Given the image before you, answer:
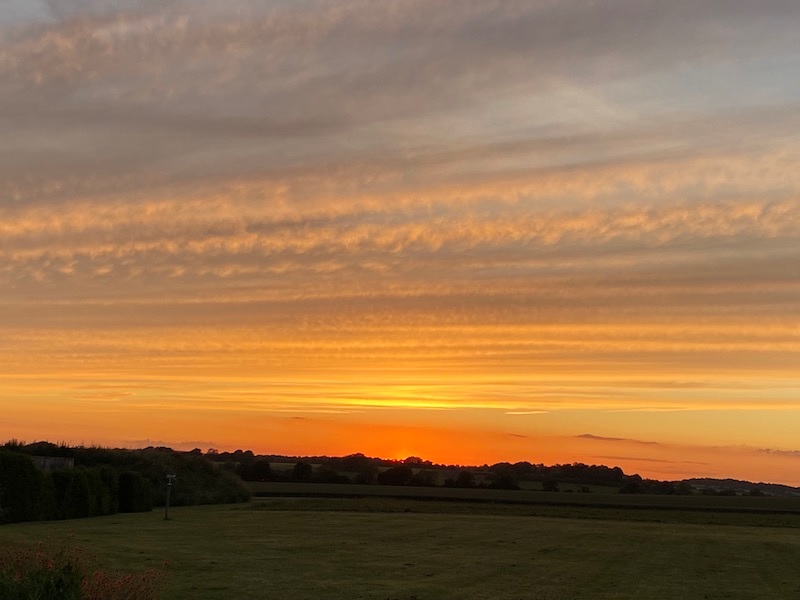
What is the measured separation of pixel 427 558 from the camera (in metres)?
25.2

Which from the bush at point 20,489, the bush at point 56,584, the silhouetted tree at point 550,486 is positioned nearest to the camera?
the bush at point 56,584

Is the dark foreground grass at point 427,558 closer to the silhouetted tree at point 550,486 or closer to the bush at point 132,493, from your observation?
the bush at point 132,493

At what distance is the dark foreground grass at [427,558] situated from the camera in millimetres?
19016

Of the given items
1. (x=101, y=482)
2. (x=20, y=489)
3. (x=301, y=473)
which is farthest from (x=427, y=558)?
(x=301, y=473)

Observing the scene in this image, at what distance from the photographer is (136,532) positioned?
3212 cm

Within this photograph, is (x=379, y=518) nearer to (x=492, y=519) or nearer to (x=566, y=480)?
(x=492, y=519)

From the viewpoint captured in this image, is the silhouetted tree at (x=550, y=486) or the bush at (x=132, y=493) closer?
the bush at (x=132, y=493)

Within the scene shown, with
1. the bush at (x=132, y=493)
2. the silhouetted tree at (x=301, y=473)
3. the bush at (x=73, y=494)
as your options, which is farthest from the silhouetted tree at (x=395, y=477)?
the bush at (x=73, y=494)

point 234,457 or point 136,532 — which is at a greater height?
point 234,457

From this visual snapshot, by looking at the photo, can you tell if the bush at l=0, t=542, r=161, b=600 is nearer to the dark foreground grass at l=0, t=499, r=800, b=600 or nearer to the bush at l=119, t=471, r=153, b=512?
the dark foreground grass at l=0, t=499, r=800, b=600

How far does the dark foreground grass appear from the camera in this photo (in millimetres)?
19016

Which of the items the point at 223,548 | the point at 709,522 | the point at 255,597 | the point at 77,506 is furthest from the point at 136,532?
the point at 709,522

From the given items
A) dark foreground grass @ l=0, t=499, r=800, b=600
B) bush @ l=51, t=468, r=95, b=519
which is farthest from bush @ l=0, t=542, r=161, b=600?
bush @ l=51, t=468, r=95, b=519

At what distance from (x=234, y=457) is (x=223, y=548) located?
377 ft
